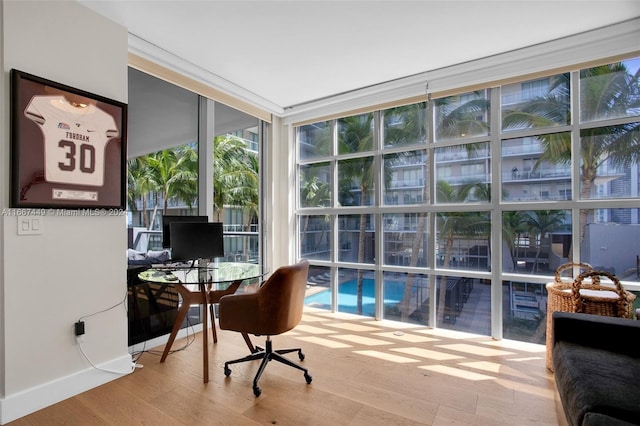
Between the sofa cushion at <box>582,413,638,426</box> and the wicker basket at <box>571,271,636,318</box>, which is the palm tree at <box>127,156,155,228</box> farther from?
the wicker basket at <box>571,271,636,318</box>

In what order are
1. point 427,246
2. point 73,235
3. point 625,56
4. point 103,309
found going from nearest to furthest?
point 73,235, point 103,309, point 625,56, point 427,246

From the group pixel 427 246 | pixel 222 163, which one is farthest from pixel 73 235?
pixel 427 246

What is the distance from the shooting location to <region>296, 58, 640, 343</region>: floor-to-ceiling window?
267 cm

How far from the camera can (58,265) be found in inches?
81.4

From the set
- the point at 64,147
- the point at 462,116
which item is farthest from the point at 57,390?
the point at 462,116

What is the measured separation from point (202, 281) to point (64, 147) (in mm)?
1269

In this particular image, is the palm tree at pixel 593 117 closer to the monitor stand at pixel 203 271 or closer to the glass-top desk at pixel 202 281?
the glass-top desk at pixel 202 281

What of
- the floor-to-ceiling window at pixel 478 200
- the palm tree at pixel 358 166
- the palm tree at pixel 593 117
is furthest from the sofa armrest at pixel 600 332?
the palm tree at pixel 358 166

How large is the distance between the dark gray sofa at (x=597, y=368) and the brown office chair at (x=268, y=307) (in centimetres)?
154

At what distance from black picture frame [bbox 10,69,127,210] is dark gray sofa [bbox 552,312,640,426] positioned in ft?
9.78

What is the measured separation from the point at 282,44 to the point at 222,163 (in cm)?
154

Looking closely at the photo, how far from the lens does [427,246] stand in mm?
3471

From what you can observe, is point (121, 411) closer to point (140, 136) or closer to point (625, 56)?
point (140, 136)

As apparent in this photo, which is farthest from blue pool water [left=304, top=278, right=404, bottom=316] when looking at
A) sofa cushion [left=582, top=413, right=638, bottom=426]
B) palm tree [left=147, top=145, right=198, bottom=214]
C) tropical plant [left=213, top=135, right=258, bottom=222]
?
sofa cushion [left=582, top=413, right=638, bottom=426]
